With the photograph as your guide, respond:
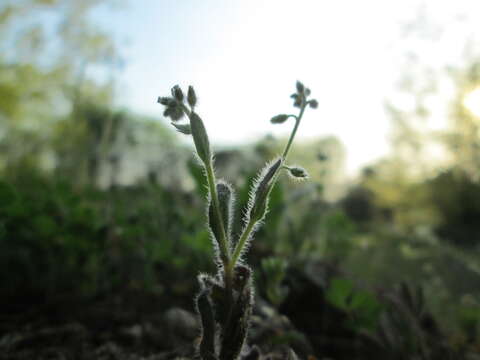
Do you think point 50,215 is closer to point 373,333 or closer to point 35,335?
point 35,335

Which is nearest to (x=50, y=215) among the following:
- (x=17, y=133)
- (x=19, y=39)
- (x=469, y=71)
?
(x=469, y=71)

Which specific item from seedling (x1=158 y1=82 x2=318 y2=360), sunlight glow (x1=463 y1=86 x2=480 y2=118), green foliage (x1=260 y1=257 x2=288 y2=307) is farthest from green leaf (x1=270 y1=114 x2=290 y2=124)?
sunlight glow (x1=463 y1=86 x2=480 y2=118)

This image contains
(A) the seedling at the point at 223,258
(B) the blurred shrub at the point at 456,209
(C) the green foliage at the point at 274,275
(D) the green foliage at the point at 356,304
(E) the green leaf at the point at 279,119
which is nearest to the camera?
(A) the seedling at the point at 223,258

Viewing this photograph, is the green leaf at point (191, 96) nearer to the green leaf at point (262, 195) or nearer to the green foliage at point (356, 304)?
the green leaf at point (262, 195)

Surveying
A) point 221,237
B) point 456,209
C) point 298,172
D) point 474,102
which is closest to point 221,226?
point 221,237

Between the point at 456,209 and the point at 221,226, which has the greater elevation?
the point at 456,209

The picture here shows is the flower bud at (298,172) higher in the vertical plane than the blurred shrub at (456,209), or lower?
lower

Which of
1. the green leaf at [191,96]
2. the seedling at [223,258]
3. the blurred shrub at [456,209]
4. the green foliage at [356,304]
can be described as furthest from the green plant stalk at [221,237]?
the blurred shrub at [456,209]

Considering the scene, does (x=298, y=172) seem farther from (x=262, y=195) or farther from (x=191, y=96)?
(x=191, y=96)

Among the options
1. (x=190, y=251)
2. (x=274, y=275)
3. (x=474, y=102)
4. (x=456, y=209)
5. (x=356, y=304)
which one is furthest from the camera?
(x=456, y=209)
